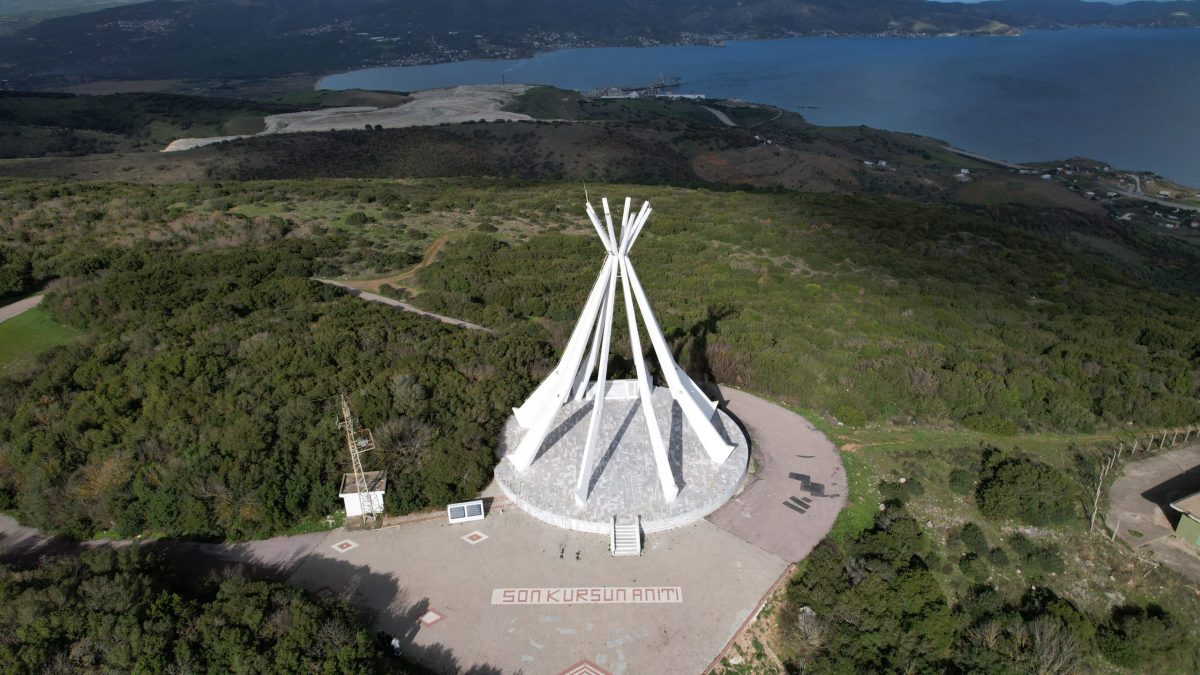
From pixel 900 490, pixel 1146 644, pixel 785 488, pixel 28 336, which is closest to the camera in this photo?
pixel 1146 644

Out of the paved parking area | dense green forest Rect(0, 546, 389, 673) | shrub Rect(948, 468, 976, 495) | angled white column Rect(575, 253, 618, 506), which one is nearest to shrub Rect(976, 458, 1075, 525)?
shrub Rect(948, 468, 976, 495)

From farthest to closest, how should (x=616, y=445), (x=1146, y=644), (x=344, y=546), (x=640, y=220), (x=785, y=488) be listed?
(x=616, y=445), (x=785, y=488), (x=344, y=546), (x=640, y=220), (x=1146, y=644)

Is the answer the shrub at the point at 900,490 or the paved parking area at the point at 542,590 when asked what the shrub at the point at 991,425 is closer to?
the shrub at the point at 900,490

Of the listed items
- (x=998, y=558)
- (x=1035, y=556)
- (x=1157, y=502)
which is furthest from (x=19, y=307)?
(x=1157, y=502)

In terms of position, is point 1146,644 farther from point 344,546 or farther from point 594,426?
point 344,546

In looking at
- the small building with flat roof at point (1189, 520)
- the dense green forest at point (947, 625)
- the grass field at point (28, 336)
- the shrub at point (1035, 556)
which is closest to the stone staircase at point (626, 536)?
the dense green forest at point (947, 625)

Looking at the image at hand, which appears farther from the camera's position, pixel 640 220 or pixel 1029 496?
pixel 1029 496

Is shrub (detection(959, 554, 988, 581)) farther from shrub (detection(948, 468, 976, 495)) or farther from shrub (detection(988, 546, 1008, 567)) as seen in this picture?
shrub (detection(948, 468, 976, 495))
